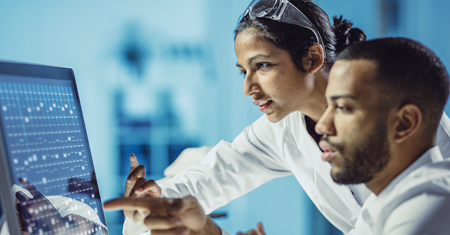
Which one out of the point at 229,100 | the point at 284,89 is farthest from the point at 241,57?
the point at 229,100

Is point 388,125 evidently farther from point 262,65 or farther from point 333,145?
point 262,65

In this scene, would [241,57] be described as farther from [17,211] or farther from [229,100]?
[229,100]

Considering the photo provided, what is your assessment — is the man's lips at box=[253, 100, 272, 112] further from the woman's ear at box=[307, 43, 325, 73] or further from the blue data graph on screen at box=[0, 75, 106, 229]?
the blue data graph on screen at box=[0, 75, 106, 229]

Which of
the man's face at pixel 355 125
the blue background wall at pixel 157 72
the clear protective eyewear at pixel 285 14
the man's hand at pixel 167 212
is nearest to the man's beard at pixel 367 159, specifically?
the man's face at pixel 355 125

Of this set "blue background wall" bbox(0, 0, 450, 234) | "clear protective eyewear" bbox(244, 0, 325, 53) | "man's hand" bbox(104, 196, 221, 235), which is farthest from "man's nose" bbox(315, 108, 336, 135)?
"blue background wall" bbox(0, 0, 450, 234)

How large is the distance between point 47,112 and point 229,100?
2.45 metres

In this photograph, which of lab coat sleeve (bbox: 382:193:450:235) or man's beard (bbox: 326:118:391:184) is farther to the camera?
man's beard (bbox: 326:118:391:184)

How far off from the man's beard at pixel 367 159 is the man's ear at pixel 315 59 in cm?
50

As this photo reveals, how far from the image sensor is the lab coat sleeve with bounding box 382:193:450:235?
1.84ft

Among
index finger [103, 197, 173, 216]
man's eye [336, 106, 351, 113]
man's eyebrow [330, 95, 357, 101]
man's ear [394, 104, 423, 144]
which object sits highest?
man's eyebrow [330, 95, 357, 101]

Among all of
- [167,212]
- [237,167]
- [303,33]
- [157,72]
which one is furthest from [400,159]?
[157,72]

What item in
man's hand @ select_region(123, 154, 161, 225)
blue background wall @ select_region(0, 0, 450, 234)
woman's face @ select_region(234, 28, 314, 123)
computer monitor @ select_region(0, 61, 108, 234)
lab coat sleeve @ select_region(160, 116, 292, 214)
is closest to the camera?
computer monitor @ select_region(0, 61, 108, 234)

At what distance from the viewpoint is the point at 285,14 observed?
44.4 inches

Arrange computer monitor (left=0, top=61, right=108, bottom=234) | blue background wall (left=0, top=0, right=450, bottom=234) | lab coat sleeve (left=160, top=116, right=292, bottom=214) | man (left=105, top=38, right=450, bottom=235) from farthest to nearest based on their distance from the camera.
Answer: blue background wall (left=0, top=0, right=450, bottom=234)
lab coat sleeve (left=160, top=116, right=292, bottom=214)
man (left=105, top=38, right=450, bottom=235)
computer monitor (left=0, top=61, right=108, bottom=234)
